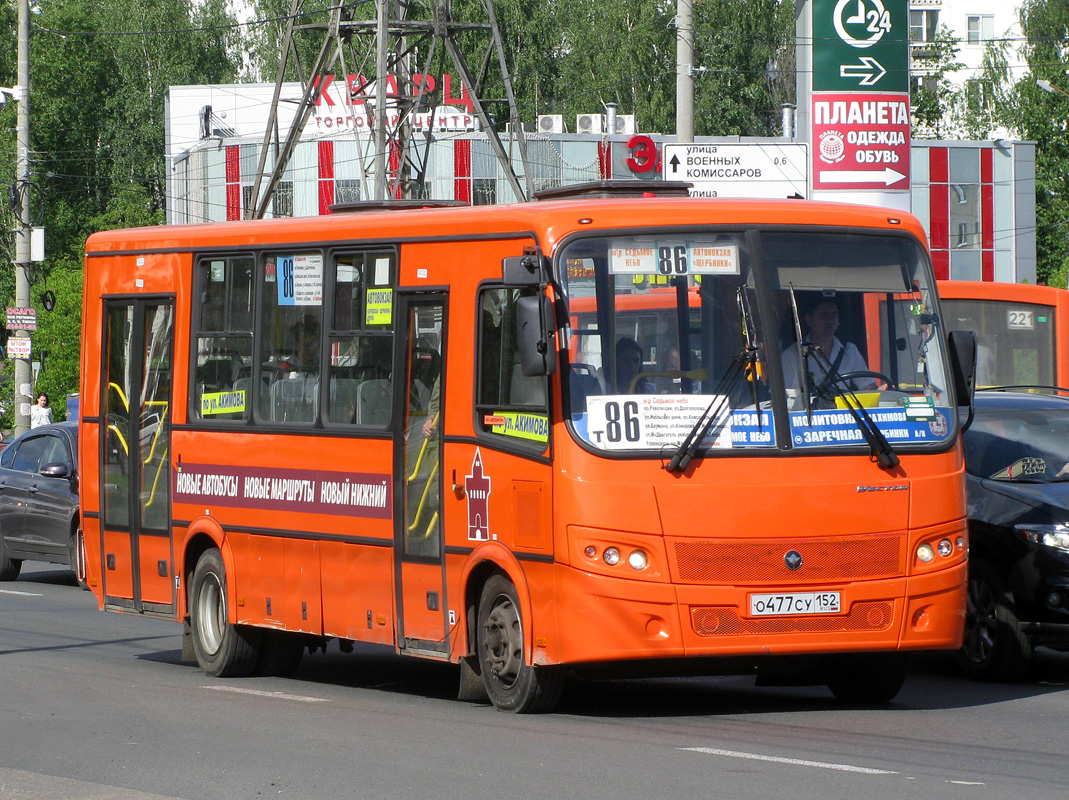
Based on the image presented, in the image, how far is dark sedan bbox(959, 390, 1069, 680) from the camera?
35.6ft

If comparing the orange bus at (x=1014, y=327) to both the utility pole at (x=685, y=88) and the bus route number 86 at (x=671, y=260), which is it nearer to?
the utility pole at (x=685, y=88)

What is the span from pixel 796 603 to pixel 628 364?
4.64 ft

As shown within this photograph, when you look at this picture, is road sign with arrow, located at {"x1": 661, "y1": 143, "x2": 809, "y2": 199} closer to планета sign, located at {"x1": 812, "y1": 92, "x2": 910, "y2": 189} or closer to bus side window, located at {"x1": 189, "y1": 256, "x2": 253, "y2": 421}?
планета sign, located at {"x1": 812, "y1": 92, "x2": 910, "y2": 189}

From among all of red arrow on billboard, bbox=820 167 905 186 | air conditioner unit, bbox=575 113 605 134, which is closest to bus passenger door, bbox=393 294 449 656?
red arrow on billboard, bbox=820 167 905 186

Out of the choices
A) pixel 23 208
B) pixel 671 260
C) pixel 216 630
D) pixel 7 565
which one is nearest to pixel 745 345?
pixel 671 260

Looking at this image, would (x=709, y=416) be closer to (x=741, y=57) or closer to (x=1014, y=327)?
(x=1014, y=327)

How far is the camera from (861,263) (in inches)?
377

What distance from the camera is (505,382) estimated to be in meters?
9.59

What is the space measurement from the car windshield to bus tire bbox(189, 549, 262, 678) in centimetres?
482

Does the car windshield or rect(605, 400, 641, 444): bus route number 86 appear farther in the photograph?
the car windshield

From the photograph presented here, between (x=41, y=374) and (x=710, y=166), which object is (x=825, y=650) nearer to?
(x=710, y=166)

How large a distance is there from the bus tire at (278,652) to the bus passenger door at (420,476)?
6.95 feet

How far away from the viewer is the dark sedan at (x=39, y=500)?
63.2ft

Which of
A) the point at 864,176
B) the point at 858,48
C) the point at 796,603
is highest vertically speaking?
the point at 858,48
